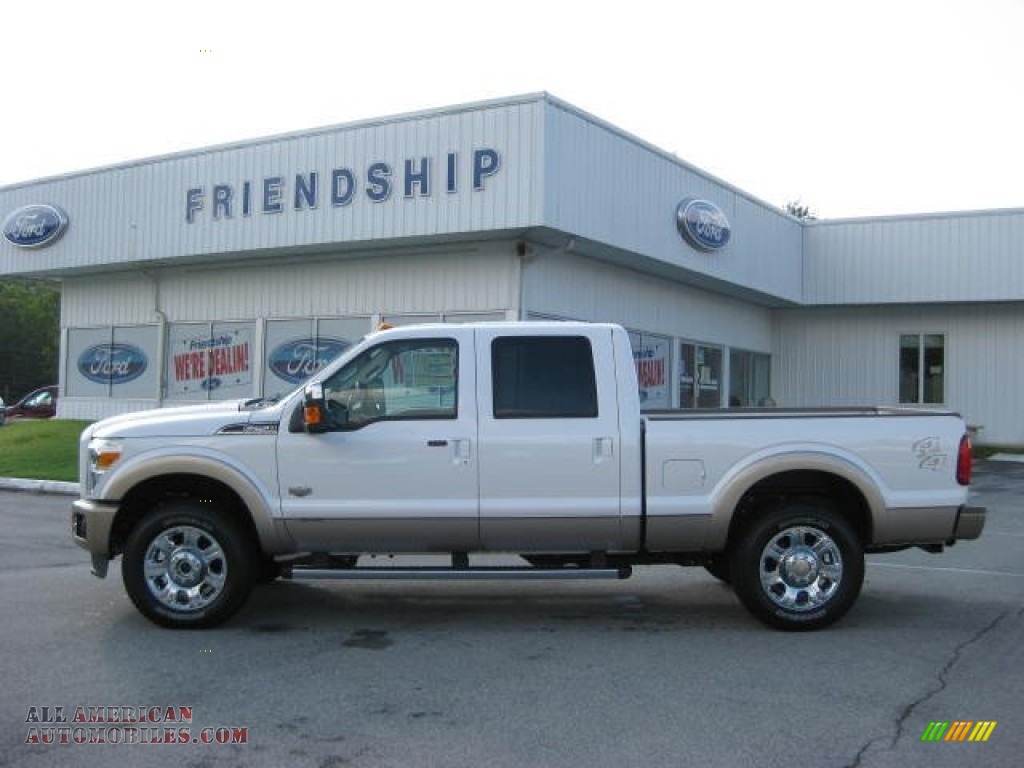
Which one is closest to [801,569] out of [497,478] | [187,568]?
[497,478]

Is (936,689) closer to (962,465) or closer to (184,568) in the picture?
(962,465)

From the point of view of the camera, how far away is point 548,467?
22.2 ft

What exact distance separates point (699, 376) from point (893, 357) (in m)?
6.69

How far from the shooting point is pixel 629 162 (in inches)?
720

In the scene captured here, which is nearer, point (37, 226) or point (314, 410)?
point (314, 410)

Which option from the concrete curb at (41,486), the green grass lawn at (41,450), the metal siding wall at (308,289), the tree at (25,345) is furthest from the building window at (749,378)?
the tree at (25,345)

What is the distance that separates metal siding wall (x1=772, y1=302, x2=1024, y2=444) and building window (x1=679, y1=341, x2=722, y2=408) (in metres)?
4.30

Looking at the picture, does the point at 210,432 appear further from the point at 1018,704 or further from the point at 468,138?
the point at 468,138

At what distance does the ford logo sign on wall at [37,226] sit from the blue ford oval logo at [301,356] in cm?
597

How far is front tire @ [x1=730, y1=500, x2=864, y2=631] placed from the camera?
6898 millimetres

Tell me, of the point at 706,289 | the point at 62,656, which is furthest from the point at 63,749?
the point at 706,289

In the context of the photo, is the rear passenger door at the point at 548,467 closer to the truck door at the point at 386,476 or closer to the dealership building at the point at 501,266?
the truck door at the point at 386,476

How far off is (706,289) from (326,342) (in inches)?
362

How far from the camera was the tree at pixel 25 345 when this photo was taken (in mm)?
62000
